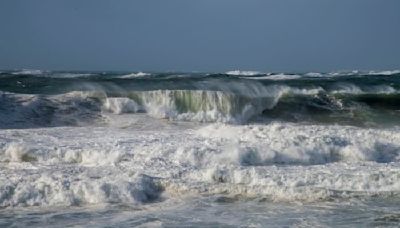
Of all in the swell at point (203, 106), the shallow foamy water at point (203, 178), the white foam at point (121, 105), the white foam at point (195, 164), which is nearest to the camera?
the shallow foamy water at point (203, 178)

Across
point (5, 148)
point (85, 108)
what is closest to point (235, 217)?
point (5, 148)

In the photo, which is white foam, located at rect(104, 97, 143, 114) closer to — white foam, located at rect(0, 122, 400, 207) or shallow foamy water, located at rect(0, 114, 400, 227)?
white foam, located at rect(0, 122, 400, 207)

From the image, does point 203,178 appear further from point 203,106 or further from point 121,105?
point 203,106

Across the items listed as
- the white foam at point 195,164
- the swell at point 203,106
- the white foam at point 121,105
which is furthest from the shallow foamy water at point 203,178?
the white foam at point 121,105

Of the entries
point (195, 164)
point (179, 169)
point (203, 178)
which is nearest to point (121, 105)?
point (195, 164)

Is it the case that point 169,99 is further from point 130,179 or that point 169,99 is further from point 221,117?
point 130,179

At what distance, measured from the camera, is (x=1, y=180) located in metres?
7.61

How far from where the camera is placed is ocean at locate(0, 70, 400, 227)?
6676mm

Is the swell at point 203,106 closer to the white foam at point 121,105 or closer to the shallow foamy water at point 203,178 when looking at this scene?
the white foam at point 121,105

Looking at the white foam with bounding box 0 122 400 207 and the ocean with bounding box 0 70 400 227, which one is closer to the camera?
the ocean with bounding box 0 70 400 227

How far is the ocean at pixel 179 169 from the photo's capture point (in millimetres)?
6676

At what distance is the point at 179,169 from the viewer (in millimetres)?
8875

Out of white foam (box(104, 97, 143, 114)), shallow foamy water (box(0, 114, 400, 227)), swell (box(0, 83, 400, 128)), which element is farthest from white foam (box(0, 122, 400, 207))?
white foam (box(104, 97, 143, 114))

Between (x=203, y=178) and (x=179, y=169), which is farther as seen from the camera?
(x=179, y=169)
